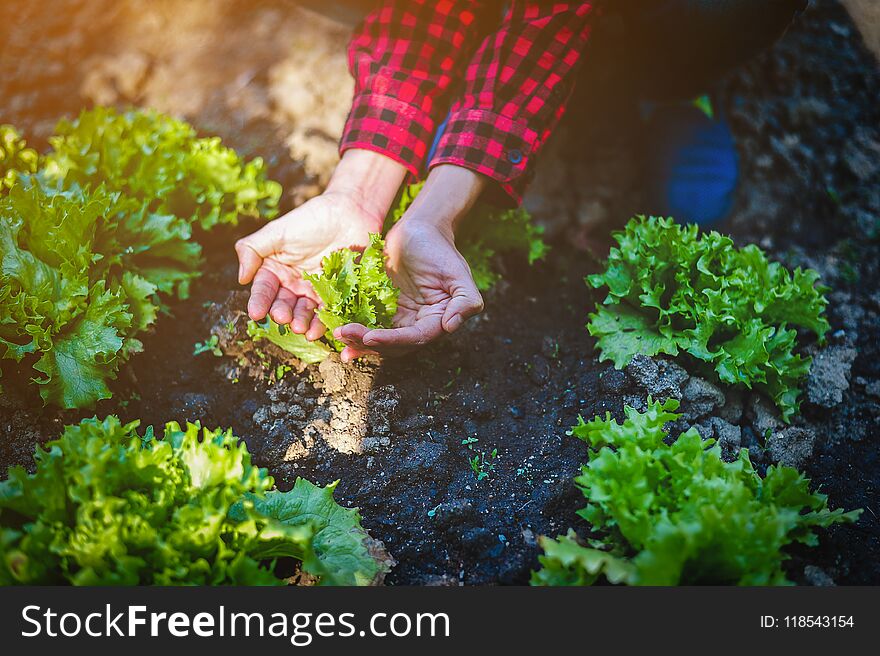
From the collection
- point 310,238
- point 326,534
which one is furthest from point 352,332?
point 326,534

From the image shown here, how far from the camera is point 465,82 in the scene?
129 inches

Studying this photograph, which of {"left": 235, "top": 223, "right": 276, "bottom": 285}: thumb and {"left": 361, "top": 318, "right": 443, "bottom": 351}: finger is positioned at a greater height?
{"left": 235, "top": 223, "right": 276, "bottom": 285}: thumb

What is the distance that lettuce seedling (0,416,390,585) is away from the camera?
1.91 metres

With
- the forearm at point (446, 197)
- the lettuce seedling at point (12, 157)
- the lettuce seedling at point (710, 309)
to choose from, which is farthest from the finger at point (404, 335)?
the lettuce seedling at point (12, 157)

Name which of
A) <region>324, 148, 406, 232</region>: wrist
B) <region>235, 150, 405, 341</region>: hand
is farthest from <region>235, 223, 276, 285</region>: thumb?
<region>324, 148, 406, 232</region>: wrist

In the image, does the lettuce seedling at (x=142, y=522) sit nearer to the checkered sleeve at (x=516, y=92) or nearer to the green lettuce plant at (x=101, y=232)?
the green lettuce plant at (x=101, y=232)

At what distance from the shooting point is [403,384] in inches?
116

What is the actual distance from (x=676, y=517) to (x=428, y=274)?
1.41 metres

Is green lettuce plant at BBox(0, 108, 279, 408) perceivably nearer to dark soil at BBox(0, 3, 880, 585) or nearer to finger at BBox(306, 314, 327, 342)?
dark soil at BBox(0, 3, 880, 585)

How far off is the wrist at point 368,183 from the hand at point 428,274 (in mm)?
199

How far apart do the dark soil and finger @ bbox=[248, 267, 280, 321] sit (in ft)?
1.08

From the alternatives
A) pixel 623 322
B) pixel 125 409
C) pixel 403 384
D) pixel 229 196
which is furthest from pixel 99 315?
pixel 623 322

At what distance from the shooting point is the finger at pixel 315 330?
9.29 ft

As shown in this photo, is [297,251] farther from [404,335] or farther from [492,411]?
[492,411]
